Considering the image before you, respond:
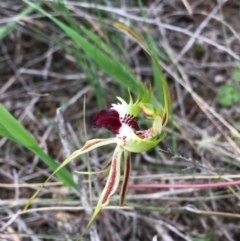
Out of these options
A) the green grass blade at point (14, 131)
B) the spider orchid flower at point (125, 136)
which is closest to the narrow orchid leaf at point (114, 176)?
the spider orchid flower at point (125, 136)

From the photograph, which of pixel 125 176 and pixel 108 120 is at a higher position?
pixel 108 120

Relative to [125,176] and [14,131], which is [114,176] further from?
[14,131]

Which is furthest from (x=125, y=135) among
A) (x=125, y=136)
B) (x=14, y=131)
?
(x=14, y=131)

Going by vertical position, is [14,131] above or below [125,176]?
above

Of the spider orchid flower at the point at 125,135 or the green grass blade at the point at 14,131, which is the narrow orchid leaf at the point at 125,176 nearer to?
the spider orchid flower at the point at 125,135

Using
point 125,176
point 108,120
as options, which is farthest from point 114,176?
point 108,120

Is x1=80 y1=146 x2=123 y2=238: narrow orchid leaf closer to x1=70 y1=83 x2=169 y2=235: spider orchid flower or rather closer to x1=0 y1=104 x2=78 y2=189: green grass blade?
x1=70 y1=83 x2=169 y2=235: spider orchid flower

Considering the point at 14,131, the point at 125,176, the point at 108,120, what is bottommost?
the point at 125,176

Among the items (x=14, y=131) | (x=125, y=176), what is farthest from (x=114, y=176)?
(x=14, y=131)

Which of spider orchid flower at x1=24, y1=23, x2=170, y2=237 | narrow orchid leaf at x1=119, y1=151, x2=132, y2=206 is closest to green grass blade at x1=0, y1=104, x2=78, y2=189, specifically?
spider orchid flower at x1=24, y1=23, x2=170, y2=237

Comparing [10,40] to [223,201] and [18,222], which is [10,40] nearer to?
[18,222]

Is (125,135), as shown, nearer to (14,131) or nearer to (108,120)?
(108,120)
